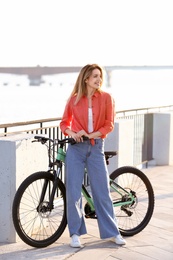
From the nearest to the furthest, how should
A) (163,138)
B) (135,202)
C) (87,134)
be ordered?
1. (87,134)
2. (135,202)
3. (163,138)

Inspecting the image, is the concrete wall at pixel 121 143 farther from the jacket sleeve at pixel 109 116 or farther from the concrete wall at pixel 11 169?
the jacket sleeve at pixel 109 116

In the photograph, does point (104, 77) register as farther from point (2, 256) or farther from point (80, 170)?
point (2, 256)

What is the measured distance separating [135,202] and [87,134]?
0.96 meters

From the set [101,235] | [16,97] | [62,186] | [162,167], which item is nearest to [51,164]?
[62,186]

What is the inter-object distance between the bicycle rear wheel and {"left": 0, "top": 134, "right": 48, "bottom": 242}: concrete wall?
0.11 m

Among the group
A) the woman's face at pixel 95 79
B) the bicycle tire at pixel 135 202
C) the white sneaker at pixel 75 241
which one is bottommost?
the white sneaker at pixel 75 241

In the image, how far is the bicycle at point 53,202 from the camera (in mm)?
4496

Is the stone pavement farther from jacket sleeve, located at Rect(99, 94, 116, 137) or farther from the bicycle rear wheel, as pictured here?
jacket sleeve, located at Rect(99, 94, 116, 137)

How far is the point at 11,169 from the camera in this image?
15.2ft

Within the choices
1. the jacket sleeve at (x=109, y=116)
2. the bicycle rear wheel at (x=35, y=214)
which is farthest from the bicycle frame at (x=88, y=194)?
the jacket sleeve at (x=109, y=116)

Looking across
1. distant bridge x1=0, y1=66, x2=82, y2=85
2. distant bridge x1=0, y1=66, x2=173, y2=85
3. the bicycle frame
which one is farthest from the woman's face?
distant bridge x1=0, y1=66, x2=82, y2=85

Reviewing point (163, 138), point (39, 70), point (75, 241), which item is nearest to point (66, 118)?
point (75, 241)

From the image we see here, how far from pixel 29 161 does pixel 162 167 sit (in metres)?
5.50

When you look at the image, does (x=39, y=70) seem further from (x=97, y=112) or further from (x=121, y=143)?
(x=97, y=112)
